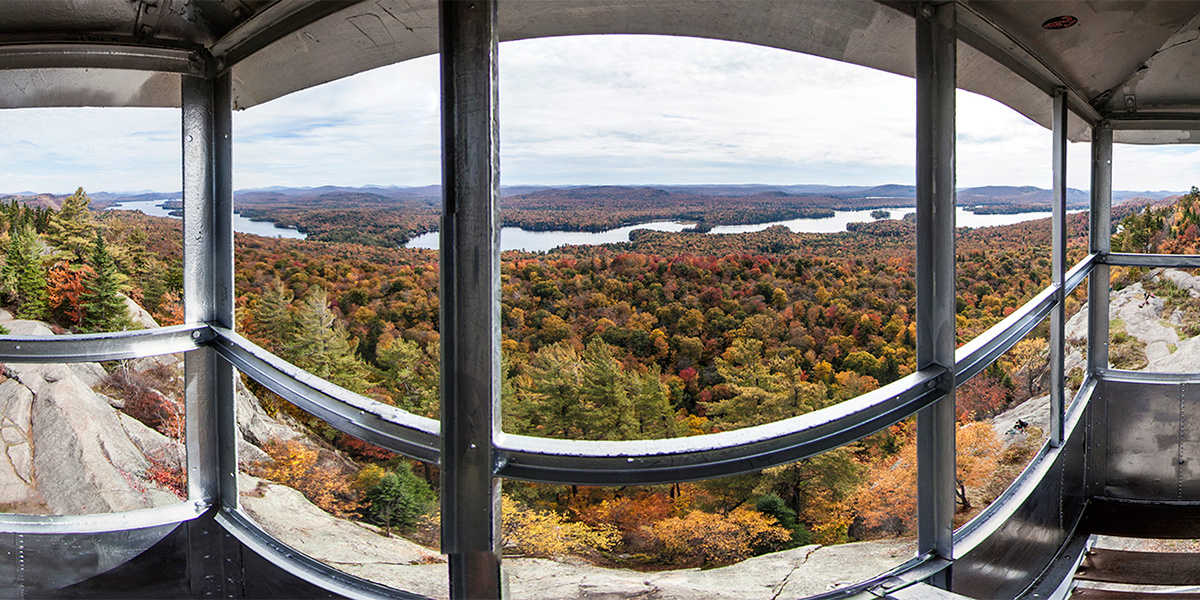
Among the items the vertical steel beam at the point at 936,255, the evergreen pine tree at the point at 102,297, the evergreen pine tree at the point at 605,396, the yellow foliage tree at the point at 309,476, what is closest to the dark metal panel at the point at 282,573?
the vertical steel beam at the point at 936,255

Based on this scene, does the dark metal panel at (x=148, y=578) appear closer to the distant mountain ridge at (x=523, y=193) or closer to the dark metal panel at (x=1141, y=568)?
the dark metal panel at (x=1141, y=568)

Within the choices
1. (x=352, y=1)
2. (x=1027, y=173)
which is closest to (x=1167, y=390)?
(x=352, y=1)

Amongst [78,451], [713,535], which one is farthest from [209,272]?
[713,535]

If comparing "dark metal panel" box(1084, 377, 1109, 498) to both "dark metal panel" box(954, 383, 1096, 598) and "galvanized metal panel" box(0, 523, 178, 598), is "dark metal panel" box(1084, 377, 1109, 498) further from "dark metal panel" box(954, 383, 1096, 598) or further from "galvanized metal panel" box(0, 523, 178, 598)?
"galvanized metal panel" box(0, 523, 178, 598)

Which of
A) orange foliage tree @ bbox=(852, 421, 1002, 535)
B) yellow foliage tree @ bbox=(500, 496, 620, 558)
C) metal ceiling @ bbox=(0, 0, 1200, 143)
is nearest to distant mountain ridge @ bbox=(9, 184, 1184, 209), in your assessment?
orange foliage tree @ bbox=(852, 421, 1002, 535)

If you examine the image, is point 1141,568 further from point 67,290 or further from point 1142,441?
point 67,290

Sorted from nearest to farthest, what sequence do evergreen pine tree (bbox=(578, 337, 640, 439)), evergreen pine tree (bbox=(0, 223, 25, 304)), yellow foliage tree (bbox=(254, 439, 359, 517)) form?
evergreen pine tree (bbox=(0, 223, 25, 304))
yellow foliage tree (bbox=(254, 439, 359, 517))
evergreen pine tree (bbox=(578, 337, 640, 439))
